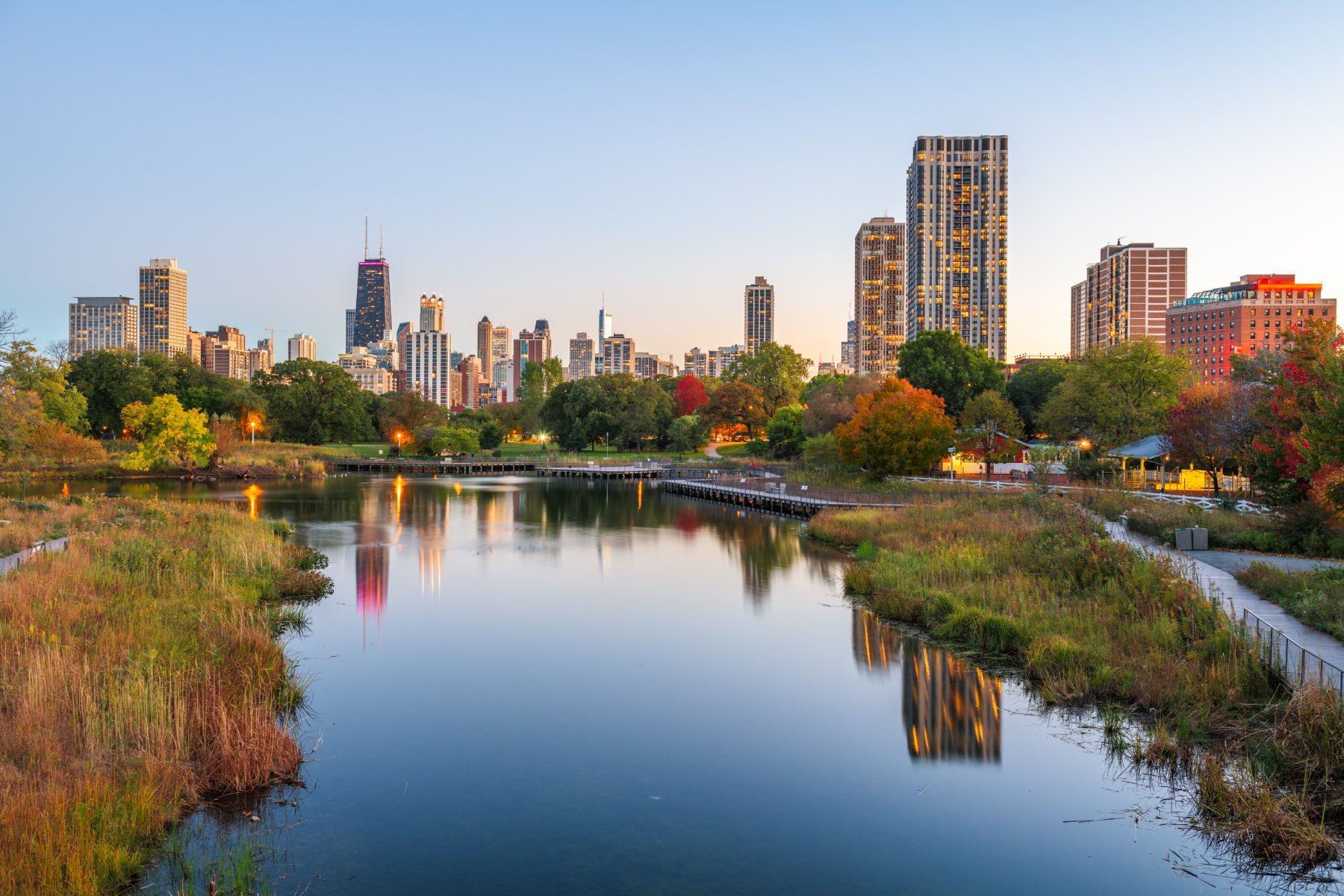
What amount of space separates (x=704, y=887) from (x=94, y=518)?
24130 mm

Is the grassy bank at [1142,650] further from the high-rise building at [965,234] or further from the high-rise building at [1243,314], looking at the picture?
the high-rise building at [965,234]

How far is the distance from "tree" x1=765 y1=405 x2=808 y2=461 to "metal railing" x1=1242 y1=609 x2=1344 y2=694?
6461 cm

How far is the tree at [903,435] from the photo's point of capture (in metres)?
43.1

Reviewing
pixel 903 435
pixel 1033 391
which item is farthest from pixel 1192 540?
pixel 1033 391

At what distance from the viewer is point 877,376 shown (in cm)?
Result: 8044

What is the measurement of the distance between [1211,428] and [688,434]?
66.5 m

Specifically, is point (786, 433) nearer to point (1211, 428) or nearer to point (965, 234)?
point (1211, 428)

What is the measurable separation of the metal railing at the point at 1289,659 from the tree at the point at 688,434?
83161 mm

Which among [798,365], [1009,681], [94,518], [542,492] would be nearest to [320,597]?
[94,518]

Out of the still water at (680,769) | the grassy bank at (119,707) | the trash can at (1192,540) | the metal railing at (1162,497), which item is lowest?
the still water at (680,769)

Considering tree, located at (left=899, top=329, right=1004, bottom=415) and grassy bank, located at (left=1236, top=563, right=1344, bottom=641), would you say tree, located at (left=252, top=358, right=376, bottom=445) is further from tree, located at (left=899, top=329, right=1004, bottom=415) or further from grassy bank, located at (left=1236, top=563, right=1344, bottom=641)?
grassy bank, located at (left=1236, top=563, right=1344, bottom=641)

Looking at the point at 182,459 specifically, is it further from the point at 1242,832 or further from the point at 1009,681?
the point at 1242,832

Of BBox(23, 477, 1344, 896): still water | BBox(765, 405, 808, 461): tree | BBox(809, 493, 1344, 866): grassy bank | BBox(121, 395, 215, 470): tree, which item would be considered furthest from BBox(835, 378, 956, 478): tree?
BBox(121, 395, 215, 470): tree

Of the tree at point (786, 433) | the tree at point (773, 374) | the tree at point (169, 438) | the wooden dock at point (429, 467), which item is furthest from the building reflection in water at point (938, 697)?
the tree at point (773, 374)
